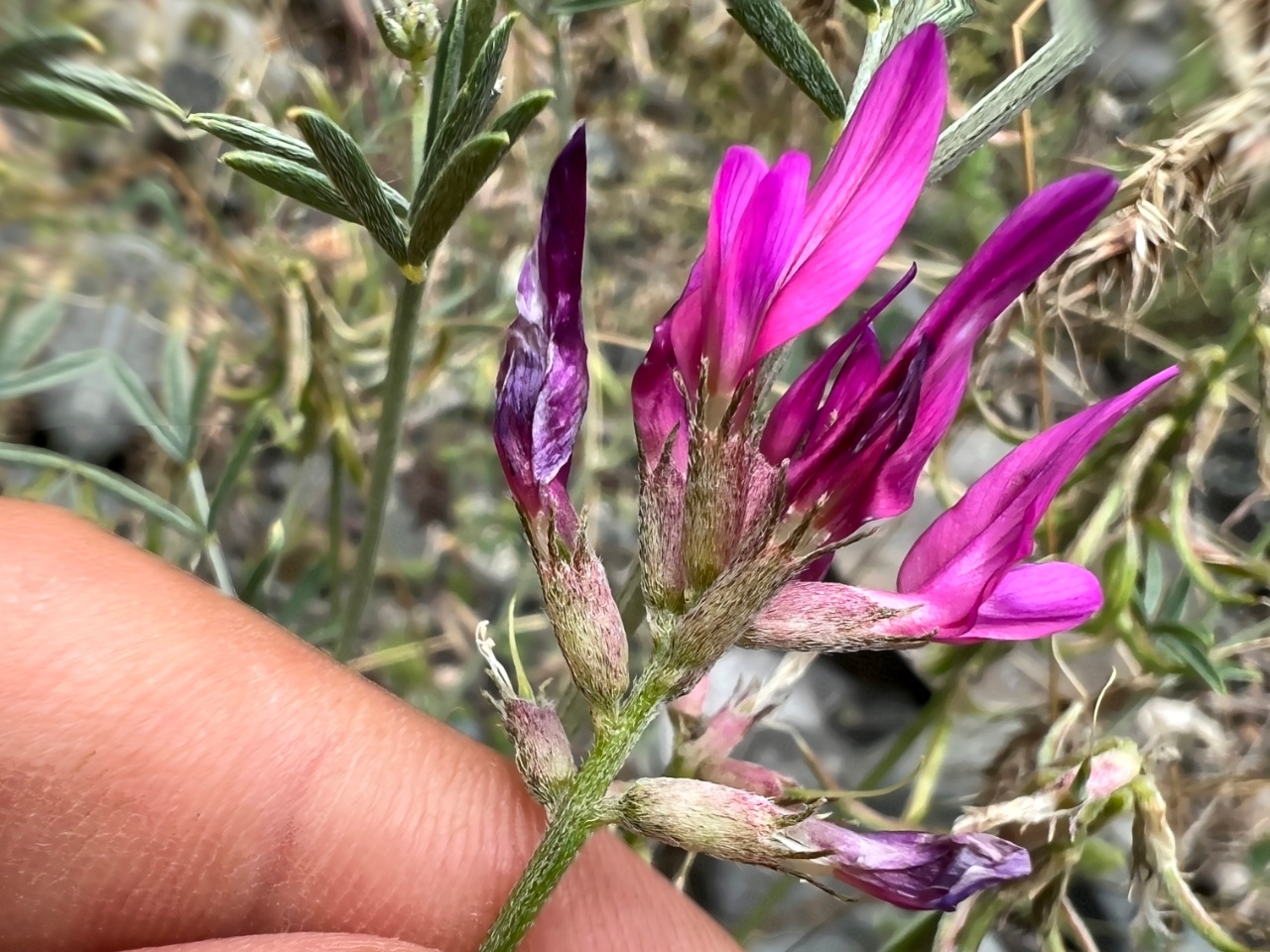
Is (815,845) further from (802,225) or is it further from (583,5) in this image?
(583,5)

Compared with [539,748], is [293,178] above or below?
above

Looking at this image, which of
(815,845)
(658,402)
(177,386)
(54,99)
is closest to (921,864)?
(815,845)

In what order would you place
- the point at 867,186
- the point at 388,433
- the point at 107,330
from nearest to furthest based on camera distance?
the point at 867,186, the point at 388,433, the point at 107,330

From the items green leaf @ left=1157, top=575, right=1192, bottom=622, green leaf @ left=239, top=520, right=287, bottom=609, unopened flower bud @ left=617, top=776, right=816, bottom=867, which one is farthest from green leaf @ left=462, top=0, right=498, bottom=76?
green leaf @ left=1157, top=575, right=1192, bottom=622

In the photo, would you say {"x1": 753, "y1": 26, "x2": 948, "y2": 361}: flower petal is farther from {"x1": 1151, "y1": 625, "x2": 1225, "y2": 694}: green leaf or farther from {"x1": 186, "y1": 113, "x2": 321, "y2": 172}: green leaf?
{"x1": 1151, "y1": 625, "x2": 1225, "y2": 694}: green leaf

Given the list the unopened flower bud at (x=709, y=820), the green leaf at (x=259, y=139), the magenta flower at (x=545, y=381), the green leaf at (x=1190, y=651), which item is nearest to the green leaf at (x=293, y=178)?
the green leaf at (x=259, y=139)

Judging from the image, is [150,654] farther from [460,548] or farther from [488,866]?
[460,548]
